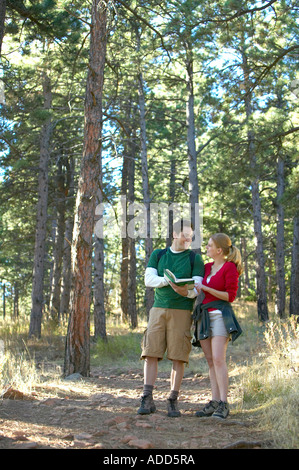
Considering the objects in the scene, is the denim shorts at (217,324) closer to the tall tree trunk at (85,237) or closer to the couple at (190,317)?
the couple at (190,317)

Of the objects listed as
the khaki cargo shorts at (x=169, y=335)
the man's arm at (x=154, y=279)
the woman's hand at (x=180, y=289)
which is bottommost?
the khaki cargo shorts at (x=169, y=335)

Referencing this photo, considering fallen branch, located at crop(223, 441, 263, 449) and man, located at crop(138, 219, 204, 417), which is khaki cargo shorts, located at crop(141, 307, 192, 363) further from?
fallen branch, located at crop(223, 441, 263, 449)

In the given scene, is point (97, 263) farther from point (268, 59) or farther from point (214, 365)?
point (214, 365)

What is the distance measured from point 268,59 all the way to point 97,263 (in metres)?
6.85

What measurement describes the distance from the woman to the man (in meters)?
0.15

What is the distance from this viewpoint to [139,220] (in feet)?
65.6

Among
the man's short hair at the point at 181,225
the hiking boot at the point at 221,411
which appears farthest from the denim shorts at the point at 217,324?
the man's short hair at the point at 181,225

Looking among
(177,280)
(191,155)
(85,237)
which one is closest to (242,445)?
(177,280)

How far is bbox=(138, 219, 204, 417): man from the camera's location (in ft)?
15.2

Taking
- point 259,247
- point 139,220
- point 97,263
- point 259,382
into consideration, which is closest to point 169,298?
point 259,382

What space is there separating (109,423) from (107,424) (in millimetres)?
23

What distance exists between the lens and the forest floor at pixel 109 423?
3.52 metres
